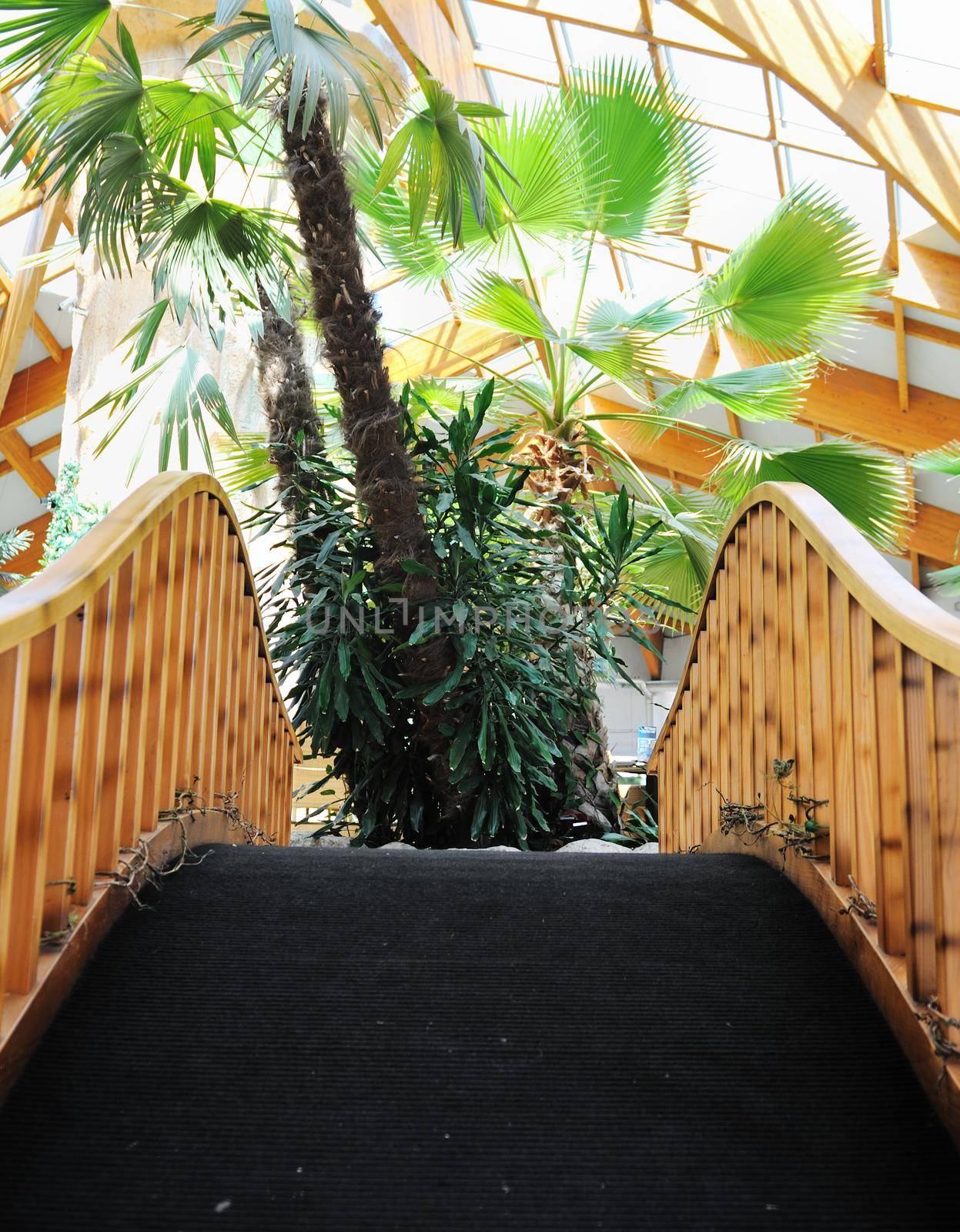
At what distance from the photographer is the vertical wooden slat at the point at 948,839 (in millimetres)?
1265

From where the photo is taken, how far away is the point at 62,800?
5.00 ft

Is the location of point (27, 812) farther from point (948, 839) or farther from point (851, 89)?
point (851, 89)

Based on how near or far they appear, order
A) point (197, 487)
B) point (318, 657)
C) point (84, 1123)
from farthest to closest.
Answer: point (318, 657) < point (197, 487) < point (84, 1123)

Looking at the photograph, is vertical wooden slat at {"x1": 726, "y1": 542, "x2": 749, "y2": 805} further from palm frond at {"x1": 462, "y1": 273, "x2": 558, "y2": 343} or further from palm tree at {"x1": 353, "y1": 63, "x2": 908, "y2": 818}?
palm frond at {"x1": 462, "y1": 273, "x2": 558, "y2": 343}

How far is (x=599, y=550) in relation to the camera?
143 inches

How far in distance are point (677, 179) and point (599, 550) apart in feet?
4.98

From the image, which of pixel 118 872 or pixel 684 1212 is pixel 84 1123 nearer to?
pixel 118 872

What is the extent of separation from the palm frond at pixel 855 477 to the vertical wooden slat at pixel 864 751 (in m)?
2.17

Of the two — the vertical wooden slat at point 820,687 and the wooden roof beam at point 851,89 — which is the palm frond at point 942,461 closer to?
the wooden roof beam at point 851,89

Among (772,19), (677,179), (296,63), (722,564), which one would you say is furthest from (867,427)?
(296,63)

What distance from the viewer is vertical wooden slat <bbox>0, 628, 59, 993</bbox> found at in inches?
51.3

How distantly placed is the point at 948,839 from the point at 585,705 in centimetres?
265

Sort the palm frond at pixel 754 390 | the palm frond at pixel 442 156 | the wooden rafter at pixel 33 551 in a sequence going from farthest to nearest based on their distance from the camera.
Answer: the wooden rafter at pixel 33 551 < the palm frond at pixel 754 390 < the palm frond at pixel 442 156

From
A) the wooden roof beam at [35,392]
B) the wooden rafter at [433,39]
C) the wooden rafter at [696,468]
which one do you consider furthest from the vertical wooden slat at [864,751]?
the wooden roof beam at [35,392]
